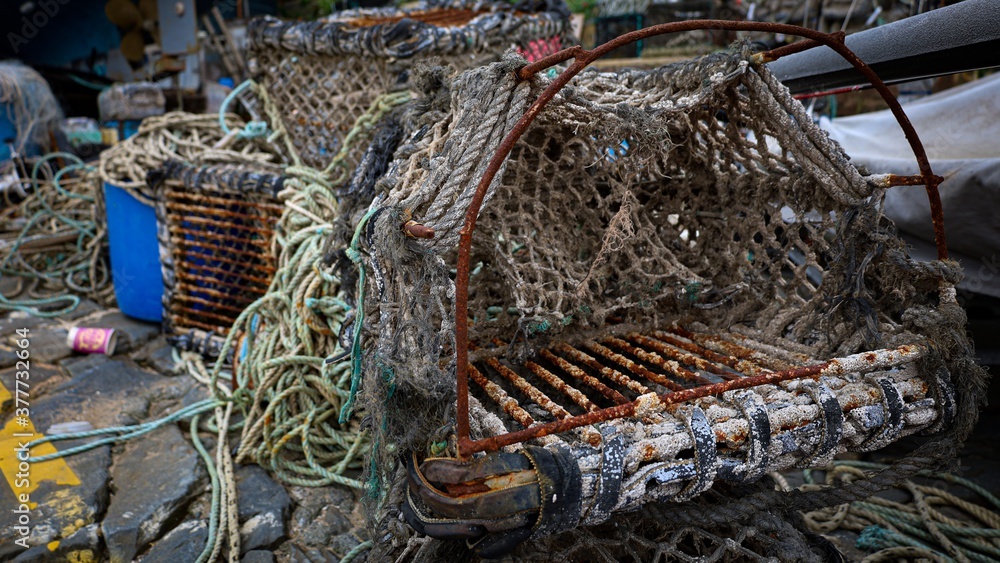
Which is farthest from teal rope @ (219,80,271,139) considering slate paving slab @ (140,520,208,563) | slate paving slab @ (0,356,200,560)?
slate paving slab @ (140,520,208,563)

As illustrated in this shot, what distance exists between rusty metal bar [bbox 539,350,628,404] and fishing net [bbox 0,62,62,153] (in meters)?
6.13

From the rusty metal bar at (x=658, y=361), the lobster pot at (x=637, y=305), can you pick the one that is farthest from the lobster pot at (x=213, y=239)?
the rusty metal bar at (x=658, y=361)

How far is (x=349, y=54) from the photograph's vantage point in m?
3.19

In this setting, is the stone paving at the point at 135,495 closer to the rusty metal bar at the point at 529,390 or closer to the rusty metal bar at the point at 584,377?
the rusty metal bar at the point at 529,390

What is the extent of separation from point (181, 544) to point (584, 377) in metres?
1.45

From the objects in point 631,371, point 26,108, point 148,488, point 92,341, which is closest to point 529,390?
point 631,371

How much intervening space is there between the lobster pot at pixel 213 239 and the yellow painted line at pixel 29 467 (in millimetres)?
955

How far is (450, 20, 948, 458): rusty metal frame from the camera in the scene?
49.5 inches

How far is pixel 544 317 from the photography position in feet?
6.30

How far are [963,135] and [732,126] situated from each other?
164cm

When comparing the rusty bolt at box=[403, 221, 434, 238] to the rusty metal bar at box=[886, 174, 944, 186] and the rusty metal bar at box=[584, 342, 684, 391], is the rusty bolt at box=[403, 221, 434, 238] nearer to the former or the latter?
the rusty metal bar at box=[584, 342, 684, 391]

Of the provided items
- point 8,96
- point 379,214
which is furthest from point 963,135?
point 8,96

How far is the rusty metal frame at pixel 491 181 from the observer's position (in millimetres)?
1258

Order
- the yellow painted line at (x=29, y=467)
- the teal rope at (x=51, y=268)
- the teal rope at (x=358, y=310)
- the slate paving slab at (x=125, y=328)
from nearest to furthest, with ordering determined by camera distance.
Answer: the teal rope at (x=358, y=310) → the yellow painted line at (x=29, y=467) → the slate paving slab at (x=125, y=328) → the teal rope at (x=51, y=268)
